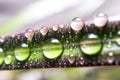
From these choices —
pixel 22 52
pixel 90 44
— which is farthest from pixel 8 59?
pixel 90 44

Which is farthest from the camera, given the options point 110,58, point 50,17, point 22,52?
point 50,17

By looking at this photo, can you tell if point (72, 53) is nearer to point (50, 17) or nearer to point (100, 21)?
point (100, 21)

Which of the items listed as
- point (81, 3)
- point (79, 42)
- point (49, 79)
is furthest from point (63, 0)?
point (79, 42)

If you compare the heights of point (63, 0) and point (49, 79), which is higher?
point (63, 0)

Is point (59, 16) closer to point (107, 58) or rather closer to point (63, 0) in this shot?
point (63, 0)

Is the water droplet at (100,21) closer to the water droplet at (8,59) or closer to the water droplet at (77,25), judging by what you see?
the water droplet at (77,25)

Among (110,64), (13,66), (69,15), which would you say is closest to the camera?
(110,64)

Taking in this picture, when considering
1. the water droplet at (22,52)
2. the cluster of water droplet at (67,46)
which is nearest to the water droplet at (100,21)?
the cluster of water droplet at (67,46)
